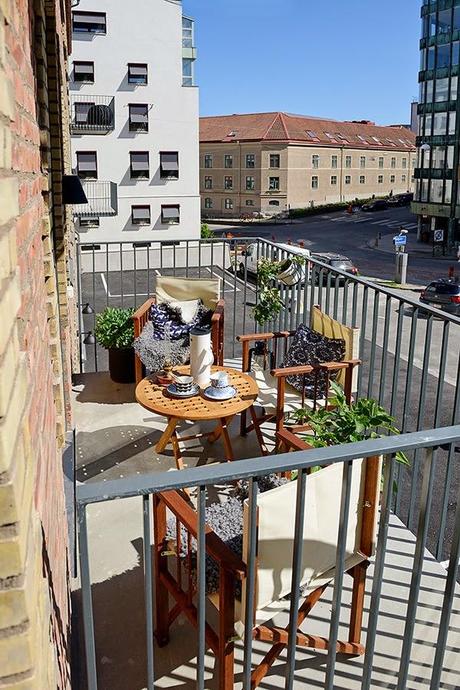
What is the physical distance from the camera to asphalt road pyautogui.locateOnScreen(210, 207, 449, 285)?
29812 mm

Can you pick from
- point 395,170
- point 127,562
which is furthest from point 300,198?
point 127,562

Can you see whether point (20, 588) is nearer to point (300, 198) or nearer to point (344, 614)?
point (344, 614)

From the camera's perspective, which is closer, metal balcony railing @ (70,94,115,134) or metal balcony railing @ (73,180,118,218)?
metal balcony railing @ (70,94,115,134)

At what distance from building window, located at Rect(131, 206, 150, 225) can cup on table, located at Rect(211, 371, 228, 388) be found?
2647cm

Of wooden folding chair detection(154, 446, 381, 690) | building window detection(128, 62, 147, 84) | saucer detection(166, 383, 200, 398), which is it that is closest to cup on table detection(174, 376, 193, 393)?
saucer detection(166, 383, 200, 398)

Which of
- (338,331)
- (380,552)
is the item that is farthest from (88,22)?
(380,552)

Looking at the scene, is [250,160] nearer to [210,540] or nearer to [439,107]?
[439,107]

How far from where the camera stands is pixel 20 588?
1.07 metres

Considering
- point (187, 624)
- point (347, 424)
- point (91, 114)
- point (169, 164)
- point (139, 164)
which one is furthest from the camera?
point (169, 164)

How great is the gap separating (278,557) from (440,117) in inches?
1405

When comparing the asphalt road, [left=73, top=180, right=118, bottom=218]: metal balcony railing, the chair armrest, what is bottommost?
the asphalt road

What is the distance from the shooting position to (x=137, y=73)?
2880 centimetres

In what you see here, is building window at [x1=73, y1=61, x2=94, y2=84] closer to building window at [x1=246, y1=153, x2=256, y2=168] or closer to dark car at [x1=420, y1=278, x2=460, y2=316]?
dark car at [x1=420, y1=278, x2=460, y2=316]

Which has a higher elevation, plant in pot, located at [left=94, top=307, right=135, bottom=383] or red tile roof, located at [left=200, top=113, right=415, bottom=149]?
red tile roof, located at [left=200, top=113, right=415, bottom=149]
